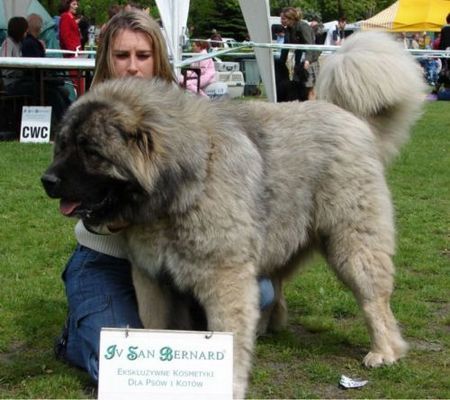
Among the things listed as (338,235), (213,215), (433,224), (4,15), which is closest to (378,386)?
(338,235)

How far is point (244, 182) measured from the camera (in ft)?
10.3

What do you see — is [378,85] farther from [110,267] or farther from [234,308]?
[110,267]

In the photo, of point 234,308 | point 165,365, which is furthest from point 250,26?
point 165,365

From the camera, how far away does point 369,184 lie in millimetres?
3609

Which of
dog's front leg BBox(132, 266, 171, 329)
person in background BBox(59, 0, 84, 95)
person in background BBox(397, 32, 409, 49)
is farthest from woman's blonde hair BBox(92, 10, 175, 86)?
person in background BBox(59, 0, 84, 95)

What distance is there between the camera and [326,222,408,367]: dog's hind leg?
11.8 feet

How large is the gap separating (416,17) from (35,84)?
816 inches

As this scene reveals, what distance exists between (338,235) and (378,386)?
723mm

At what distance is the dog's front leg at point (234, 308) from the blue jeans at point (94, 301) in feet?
1.98

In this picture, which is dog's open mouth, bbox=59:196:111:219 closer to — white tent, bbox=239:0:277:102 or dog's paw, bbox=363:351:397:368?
dog's paw, bbox=363:351:397:368

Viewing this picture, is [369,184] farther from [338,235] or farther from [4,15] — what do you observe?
[4,15]

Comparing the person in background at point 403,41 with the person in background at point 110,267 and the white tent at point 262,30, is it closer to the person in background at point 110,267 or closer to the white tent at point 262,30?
the person in background at point 110,267

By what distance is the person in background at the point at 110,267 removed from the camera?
3.49 m

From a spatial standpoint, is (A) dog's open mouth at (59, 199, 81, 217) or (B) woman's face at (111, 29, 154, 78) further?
(B) woman's face at (111, 29, 154, 78)
